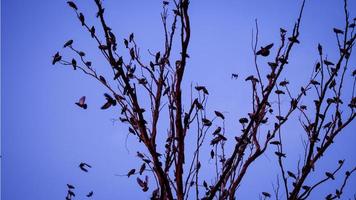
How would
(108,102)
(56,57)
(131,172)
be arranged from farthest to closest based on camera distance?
1. (131,172)
2. (56,57)
3. (108,102)

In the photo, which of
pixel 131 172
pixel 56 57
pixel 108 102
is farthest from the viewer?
pixel 131 172

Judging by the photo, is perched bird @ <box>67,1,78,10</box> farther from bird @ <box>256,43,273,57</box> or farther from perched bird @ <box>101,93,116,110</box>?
bird @ <box>256,43,273,57</box>

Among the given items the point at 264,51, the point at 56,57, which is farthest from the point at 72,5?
the point at 264,51

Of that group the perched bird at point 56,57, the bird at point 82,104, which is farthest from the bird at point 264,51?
the perched bird at point 56,57

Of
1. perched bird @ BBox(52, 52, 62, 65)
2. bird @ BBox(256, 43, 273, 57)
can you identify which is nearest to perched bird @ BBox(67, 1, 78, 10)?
perched bird @ BBox(52, 52, 62, 65)

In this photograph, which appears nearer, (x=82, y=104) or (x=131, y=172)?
(x=82, y=104)

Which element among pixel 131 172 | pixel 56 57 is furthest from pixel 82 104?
pixel 131 172

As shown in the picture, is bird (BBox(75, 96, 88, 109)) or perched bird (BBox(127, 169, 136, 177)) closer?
bird (BBox(75, 96, 88, 109))

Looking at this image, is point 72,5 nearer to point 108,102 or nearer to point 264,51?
point 108,102

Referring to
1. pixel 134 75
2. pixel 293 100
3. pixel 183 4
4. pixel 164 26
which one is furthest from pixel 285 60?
pixel 134 75

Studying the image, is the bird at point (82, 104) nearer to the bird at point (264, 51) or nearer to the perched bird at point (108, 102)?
the perched bird at point (108, 102)

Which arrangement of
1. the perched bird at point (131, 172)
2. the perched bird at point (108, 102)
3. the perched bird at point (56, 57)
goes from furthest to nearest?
the perched bird at point (131, 172), the perched bird at point (56, 57), the perched bird at point (108, 102)

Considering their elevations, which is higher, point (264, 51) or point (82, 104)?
point (264, 51)

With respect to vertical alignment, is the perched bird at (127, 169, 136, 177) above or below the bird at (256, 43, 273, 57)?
below
